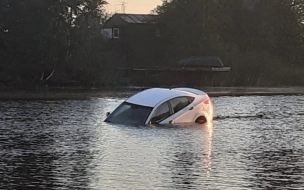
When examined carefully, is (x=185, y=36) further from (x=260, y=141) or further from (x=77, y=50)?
(x=260, y=141)

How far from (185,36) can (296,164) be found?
60199 millimetres

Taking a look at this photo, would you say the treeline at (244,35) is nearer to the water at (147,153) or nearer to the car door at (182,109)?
the car door at (182,109)

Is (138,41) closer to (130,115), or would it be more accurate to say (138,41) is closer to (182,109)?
(182,109)

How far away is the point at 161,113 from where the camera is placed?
2361 cm

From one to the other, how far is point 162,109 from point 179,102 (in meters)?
0.74

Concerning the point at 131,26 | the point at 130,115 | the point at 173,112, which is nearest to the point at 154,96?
the point at 173,112

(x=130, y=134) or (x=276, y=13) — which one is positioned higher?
(x=276, y=13)

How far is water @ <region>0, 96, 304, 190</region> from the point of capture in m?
13.4

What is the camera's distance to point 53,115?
2741 centimetres

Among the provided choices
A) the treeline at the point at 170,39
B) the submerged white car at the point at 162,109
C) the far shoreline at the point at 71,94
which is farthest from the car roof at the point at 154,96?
the treeline at the point at 170,39

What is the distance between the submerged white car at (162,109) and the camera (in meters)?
23.4

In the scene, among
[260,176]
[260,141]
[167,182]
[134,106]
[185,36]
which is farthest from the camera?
[185,36]

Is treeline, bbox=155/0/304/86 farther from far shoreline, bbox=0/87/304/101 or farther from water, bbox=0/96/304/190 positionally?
water, bbox=0/96/304/190

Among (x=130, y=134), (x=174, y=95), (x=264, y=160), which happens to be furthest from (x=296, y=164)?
(x=174, y=95)
